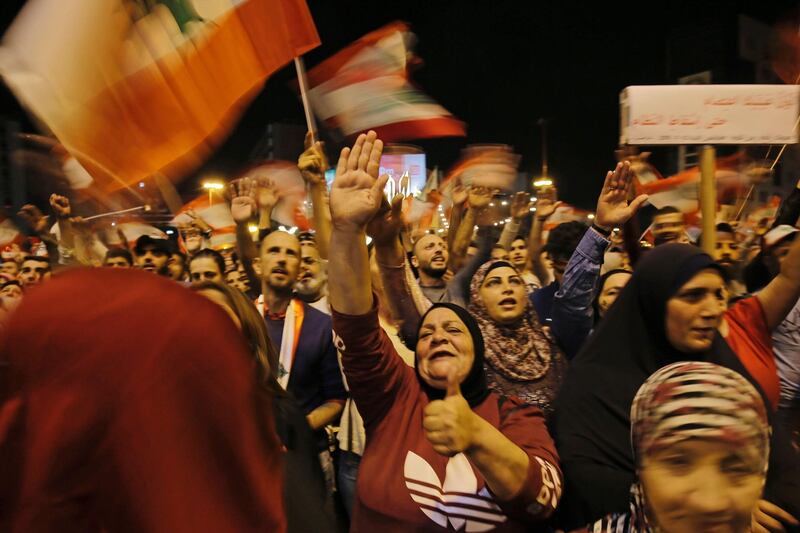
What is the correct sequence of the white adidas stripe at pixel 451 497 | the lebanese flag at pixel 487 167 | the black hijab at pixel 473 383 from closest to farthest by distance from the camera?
the white adidas stripe at pixel 451 497, the black hijab at pixel 473 383, the lebanese flag at pixel 487 167

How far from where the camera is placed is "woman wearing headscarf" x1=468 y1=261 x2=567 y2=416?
117 inches

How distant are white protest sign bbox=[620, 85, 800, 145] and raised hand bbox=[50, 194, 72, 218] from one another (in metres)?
3.81

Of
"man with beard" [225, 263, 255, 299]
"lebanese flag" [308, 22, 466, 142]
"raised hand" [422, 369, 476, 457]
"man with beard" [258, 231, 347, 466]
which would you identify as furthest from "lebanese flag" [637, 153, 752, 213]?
"raised hand" [422, 369, 476, 457]

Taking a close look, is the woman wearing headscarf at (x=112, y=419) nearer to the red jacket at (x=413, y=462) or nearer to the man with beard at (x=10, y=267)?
the red jacket at (x=413, y=462)

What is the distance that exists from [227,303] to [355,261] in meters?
0.79

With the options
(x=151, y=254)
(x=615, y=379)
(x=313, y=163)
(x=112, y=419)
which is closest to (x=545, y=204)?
(x=313, y=163)

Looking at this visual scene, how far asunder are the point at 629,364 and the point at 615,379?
0.37ft

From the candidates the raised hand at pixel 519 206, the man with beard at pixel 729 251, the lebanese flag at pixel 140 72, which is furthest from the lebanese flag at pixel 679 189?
the lebanese flag at pixel 140 72

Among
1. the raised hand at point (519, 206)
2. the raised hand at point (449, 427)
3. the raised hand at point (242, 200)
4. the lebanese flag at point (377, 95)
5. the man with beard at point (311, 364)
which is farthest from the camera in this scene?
the raised hand at point (519, 206)

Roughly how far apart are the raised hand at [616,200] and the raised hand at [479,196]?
1865 millimetres

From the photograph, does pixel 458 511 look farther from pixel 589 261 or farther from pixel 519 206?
pixel 519 206

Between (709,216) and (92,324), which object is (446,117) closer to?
(709,216)

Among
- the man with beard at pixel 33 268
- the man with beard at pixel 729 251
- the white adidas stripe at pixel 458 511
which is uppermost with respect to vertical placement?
the man with beard at pixel 33 268

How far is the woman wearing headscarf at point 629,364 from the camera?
2.08m
